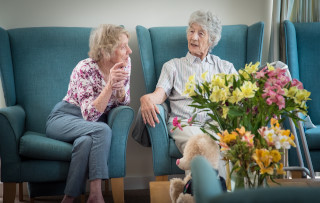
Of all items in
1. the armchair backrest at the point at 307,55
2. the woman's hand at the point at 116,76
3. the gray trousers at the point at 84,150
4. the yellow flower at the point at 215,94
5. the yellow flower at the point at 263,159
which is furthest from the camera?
the armchair backrest at the point at 307,55

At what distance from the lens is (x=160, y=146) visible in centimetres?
259

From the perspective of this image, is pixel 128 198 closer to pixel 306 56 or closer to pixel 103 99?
pixel 103 99

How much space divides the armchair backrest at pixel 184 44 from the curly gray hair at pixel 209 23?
179 millimetres

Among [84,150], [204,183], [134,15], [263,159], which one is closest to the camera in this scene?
[204,183]

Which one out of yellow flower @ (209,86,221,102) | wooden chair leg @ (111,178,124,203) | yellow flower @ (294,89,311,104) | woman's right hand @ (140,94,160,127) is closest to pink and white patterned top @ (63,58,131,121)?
woman's right hand @ (140,94,160,127)

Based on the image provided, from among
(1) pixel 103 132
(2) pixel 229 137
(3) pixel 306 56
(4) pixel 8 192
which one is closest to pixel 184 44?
(3) pixel 306 56

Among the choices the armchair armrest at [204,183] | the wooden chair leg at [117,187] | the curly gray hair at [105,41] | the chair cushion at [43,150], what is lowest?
the wooden chair leg at [117,187]

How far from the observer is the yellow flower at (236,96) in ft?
4.40

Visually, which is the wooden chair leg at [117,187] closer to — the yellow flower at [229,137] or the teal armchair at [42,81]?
the teal armchair at [42,81]

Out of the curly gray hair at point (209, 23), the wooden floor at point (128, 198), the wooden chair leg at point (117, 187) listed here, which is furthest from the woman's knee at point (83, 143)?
the curly gray hair at point (209, 23)

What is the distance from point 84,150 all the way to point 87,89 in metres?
0.41

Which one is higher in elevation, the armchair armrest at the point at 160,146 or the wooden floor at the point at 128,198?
the armchair armrest at the point at 160,146

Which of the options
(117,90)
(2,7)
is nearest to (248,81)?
(117,90)

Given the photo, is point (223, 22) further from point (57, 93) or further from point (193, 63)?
point (57, 93)
